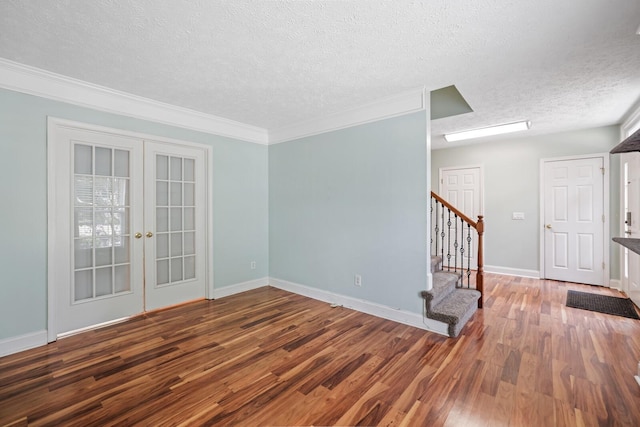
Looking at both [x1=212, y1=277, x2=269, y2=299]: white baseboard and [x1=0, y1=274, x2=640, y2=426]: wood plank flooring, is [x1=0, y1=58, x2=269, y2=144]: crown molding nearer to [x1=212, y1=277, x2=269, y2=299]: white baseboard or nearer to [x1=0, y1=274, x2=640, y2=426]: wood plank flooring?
[x1=212, y1=277, x2=269, y2=299]: white baseboard

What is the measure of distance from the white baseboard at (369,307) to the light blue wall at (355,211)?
0.07 metres

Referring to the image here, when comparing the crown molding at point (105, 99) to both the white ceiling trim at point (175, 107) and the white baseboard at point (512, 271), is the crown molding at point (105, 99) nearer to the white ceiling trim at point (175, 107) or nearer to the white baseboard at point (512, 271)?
the white ceiling trim at point (175, 107)

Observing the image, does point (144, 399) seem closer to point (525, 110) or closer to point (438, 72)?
point (438, 72)

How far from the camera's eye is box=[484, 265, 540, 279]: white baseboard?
5.12 metres

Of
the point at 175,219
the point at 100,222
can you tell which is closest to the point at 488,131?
the point at 175,219

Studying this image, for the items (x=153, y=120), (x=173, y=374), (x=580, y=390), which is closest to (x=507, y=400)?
(x=580, y=390)

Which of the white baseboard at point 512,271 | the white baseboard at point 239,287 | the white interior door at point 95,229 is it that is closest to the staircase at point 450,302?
the white baseboard at point 512,271

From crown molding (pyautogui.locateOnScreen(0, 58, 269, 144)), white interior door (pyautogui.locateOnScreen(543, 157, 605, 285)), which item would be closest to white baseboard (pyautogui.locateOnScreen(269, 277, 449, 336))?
crown molding (pyautogui.locateOnScreen(0, 58, 269, 144))

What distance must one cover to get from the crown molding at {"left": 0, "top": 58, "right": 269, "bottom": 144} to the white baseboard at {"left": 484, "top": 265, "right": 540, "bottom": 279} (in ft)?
16.7

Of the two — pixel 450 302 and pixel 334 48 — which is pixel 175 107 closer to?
pixel 334 48

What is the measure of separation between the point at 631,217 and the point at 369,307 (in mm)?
3772

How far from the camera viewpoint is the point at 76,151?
3.04 metres

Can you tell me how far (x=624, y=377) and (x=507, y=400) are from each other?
3.51 ft

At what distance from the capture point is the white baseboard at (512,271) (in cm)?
512
